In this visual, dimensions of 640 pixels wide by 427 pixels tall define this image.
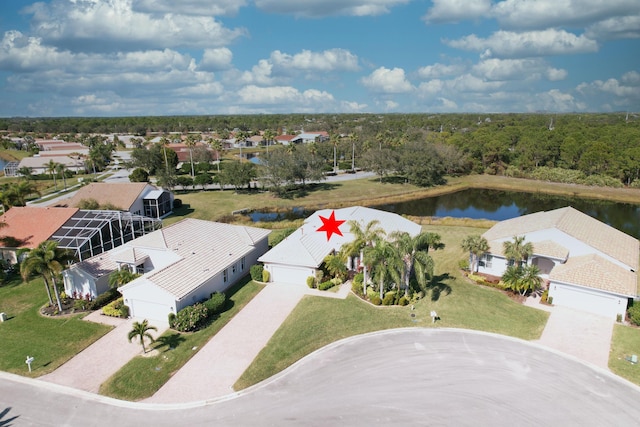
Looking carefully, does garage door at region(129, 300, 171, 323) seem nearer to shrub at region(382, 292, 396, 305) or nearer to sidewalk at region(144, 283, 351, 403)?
sidewalk at region(144, 283, 351, 403)

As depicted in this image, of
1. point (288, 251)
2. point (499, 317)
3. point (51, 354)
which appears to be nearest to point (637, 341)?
point (499, 317)

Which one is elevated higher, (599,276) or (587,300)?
(599,276)

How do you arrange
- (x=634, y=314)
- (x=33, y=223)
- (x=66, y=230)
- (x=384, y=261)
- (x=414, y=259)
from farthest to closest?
(x=33, y=223) → (x=66, y=230) → (x=414, y=259) → (x=384, y=261) → (x=634, y=314)

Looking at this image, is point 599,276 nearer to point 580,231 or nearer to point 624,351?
point 624,351

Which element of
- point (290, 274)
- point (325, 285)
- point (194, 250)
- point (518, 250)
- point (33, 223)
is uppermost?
point (33, 223)

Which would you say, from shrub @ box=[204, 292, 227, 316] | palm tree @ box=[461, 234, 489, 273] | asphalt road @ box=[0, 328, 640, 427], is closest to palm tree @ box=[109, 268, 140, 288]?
shrub @ box=[204, 292, 227, 316]

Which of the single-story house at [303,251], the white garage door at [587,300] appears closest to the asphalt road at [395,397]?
the white garage door at [587,300]

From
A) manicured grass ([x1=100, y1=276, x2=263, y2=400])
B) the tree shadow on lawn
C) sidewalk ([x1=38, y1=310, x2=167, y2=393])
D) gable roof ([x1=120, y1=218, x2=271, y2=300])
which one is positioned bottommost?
sidewalk ([x1=38, y1=310, x2=167, y2=393])

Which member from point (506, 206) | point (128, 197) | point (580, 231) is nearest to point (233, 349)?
point (580, 231)

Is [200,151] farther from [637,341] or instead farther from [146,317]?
[637,341]
